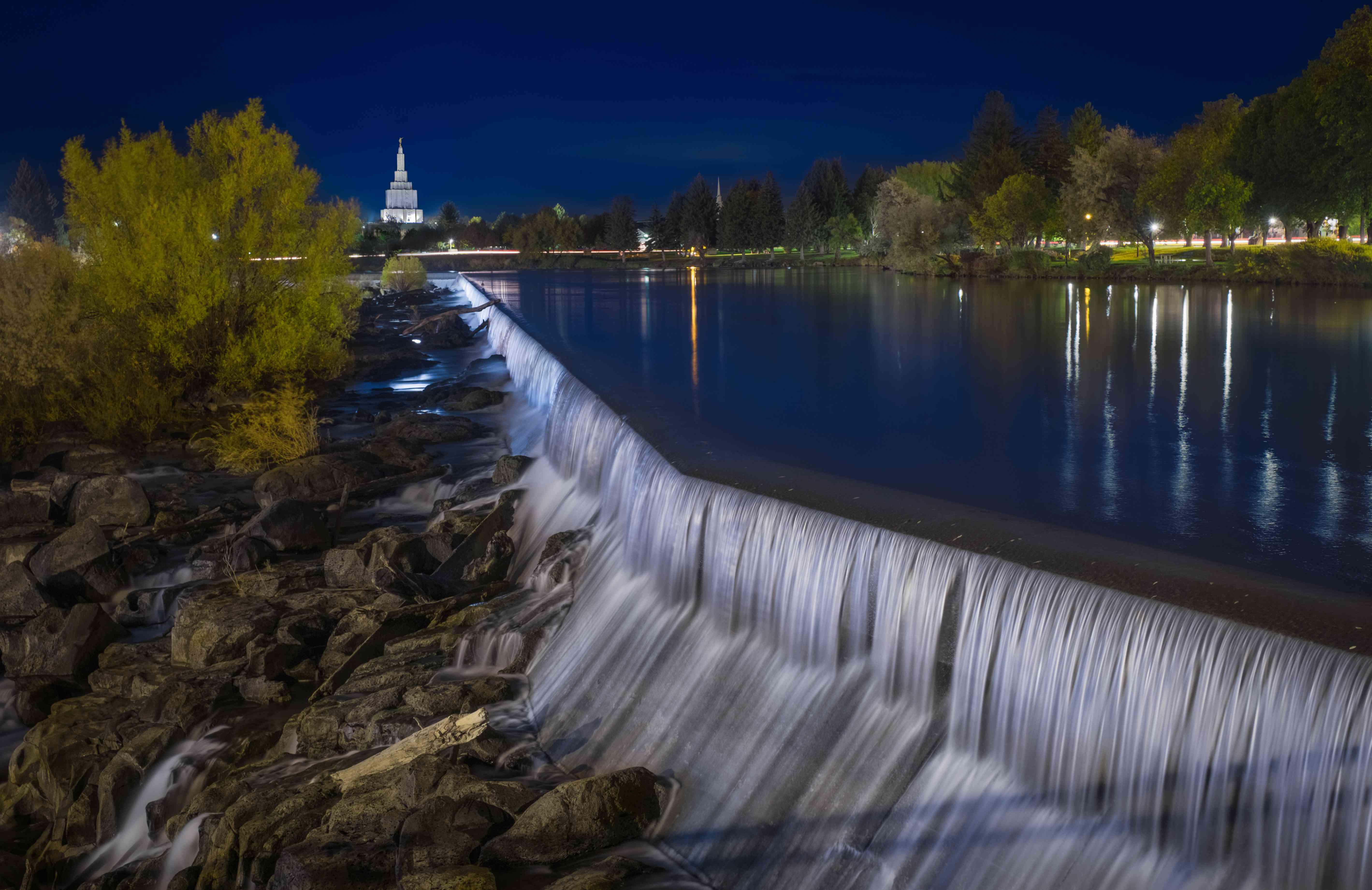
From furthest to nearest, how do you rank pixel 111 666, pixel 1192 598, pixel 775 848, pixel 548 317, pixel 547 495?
pixel 548 317, pixel 547 495, pixel 111 666, pixel 775 848, pixel 1192 598

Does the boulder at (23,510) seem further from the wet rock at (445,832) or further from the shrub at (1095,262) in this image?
the shrub at (1095,262)

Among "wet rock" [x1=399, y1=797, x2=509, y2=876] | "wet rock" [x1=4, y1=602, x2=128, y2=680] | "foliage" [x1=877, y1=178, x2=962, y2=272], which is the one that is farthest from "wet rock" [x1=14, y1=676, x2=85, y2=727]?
"foliage" [x1=877, y1=178, x2=962, y2=272]

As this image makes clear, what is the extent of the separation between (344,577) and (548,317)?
88.9 feet

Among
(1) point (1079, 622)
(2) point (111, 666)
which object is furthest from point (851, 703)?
(2) point (111, 666)

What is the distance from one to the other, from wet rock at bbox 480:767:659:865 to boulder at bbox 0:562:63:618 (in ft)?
27.7

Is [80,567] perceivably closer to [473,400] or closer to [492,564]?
[492,564]

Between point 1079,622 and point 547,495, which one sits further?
point 547,495

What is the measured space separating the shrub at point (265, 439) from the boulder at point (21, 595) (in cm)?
555

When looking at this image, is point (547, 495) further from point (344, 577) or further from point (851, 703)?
point (851, 703)

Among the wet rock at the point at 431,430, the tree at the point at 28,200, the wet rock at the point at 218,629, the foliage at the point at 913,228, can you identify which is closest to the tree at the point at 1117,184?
the foliage at the point at 913,228

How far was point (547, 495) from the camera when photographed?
1508cm

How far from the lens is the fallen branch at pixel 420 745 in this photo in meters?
8.09

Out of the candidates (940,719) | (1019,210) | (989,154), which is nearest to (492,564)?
(940,719)

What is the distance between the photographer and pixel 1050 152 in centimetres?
9094
